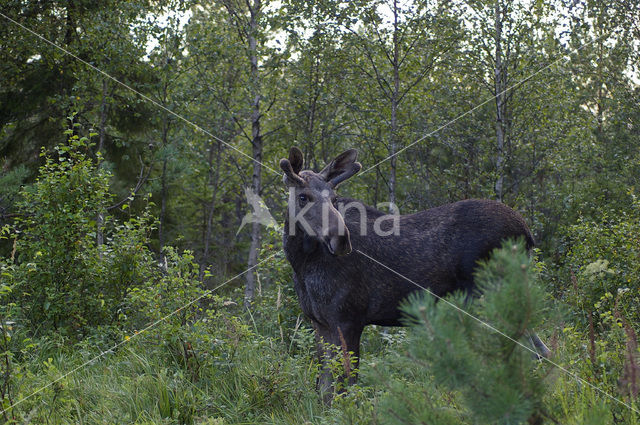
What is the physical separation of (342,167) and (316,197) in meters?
0.72

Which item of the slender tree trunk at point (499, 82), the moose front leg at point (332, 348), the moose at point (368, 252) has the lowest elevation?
the moose front leg at point (332, 348)

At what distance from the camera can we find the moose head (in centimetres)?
556

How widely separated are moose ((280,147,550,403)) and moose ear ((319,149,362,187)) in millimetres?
12

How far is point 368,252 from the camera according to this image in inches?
251

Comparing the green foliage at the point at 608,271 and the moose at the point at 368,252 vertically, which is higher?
the moose at the point at 368,252

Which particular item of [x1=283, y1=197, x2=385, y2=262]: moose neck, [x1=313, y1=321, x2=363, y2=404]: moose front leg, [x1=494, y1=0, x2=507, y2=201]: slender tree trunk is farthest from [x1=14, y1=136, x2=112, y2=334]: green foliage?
[x1=494, y1=0, x2=507, y2=201]: slender tree trunk

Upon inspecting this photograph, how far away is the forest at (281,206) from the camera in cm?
343

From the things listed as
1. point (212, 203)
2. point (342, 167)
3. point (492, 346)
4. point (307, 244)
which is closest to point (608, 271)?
point (342, 167)

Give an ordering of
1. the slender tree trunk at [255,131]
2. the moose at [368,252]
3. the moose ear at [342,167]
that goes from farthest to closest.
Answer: the slender tree trunk at [255,131] < the moose ear at [342,167] < the moose at [368,252]

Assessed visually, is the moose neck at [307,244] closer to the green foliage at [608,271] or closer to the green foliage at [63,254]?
the green foliage at [608,271]

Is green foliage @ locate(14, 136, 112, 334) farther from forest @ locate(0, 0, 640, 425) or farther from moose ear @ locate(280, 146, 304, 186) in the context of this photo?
Answer: moose ear @ locate(280, 146, 304, 186)

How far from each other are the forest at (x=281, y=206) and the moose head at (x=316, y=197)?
93cm

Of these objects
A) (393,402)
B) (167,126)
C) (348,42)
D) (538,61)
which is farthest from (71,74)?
(393,402)

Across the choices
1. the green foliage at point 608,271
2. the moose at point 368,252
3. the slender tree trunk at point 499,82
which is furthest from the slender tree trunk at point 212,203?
the green foliage at point 608,271
